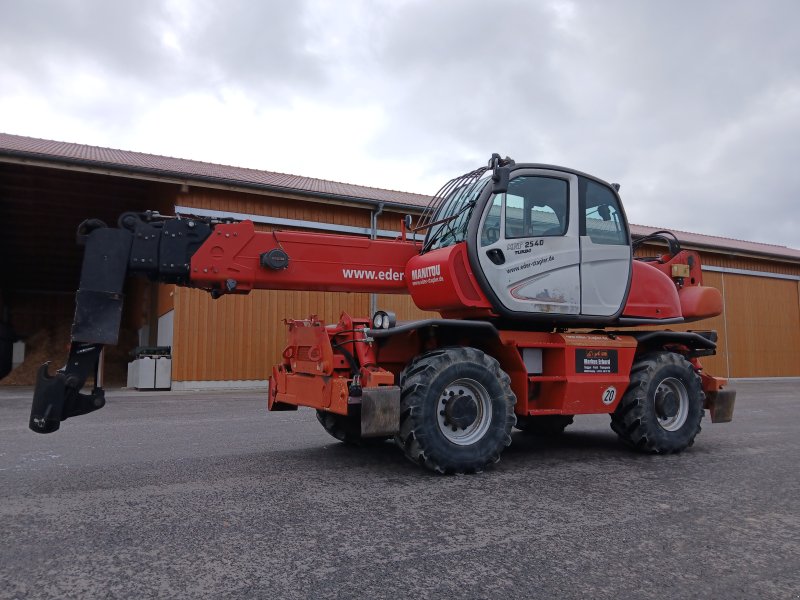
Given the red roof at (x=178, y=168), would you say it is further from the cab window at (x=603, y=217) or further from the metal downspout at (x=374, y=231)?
the cab window at (x=603, y=217)

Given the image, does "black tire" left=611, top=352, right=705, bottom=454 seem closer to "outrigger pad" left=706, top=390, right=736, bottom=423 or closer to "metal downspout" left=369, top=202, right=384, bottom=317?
"outrigger pad" left=706, top=390, right=736, bottom=423

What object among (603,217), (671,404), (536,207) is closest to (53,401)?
(536,207)

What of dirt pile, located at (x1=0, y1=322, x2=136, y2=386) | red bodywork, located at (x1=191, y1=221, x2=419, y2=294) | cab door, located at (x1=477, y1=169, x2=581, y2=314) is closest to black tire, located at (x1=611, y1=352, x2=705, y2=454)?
cab door, located at (x1=477, y1=169, x2=581, y2=314)

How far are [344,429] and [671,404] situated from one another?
12.2 ft

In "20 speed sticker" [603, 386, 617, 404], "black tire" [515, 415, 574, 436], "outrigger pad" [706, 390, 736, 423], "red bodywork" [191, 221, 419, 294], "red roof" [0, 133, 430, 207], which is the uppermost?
"red roof" [0, 133, 430, 207]

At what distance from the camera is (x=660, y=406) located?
7.11m

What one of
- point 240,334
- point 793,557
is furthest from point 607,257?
point 240,334

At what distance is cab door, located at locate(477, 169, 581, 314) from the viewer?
245 inches

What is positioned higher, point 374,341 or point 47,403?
point 374,341

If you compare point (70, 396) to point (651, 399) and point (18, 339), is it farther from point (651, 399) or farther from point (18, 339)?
point (18, 339)

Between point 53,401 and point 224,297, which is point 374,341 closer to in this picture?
point 53,401

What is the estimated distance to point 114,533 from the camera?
13.0 ft

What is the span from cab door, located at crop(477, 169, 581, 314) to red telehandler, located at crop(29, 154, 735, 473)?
0.05 ft

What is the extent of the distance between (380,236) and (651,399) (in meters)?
13.1
